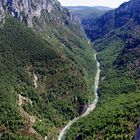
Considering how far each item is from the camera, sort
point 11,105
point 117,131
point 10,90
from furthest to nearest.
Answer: point 10,90
point 11,105
point 117,131

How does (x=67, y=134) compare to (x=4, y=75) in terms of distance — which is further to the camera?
(x=4, y=75)

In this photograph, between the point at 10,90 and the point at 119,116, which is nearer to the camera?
the point at 119,116

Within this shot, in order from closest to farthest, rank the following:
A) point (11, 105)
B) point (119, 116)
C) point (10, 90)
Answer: point (119, 116) → point (11, 105) → point (10, 90)

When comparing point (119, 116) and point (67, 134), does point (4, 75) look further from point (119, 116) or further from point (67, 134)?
point (119, 116)

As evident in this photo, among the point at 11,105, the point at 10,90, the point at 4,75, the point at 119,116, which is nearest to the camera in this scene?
the point at 119,116

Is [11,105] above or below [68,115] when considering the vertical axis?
above

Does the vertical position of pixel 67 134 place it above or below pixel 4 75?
below

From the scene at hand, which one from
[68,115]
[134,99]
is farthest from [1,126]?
[134,99]

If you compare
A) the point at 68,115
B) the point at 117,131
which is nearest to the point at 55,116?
the point at 68,115

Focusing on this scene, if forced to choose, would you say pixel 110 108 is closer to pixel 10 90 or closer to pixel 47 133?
pixel 47 133
